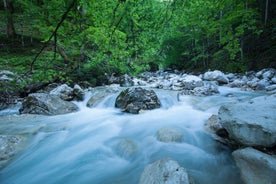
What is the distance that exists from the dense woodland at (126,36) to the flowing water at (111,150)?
5.11ft

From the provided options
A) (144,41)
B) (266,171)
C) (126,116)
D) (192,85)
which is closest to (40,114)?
(126,116)

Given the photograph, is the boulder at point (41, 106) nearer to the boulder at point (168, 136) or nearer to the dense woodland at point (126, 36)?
the dense woodland at point (126, 36)

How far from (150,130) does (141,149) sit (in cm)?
84

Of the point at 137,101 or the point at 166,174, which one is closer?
the point at 166,174

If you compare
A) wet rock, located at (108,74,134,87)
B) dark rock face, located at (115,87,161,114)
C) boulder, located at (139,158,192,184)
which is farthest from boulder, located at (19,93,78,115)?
wet rock, located at (108,74,134,87)

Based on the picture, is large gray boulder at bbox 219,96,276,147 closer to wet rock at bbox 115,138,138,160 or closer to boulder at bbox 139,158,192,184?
boulder at bbox 139,158,192,184

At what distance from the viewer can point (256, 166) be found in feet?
6.93

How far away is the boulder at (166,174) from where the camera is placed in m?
1.92

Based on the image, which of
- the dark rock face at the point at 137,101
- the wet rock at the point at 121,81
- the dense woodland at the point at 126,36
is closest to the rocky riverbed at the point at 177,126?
the dark rock face at the point at 137,101

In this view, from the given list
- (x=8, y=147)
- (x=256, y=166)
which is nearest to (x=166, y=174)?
(x=256, y=166)

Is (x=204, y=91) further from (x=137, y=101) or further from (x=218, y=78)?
(x=218, y=78)

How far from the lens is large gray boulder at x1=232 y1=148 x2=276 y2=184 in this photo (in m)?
1.96

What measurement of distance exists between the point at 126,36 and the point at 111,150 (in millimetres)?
2506

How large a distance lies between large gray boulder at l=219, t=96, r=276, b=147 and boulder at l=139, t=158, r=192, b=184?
3.73 feet
